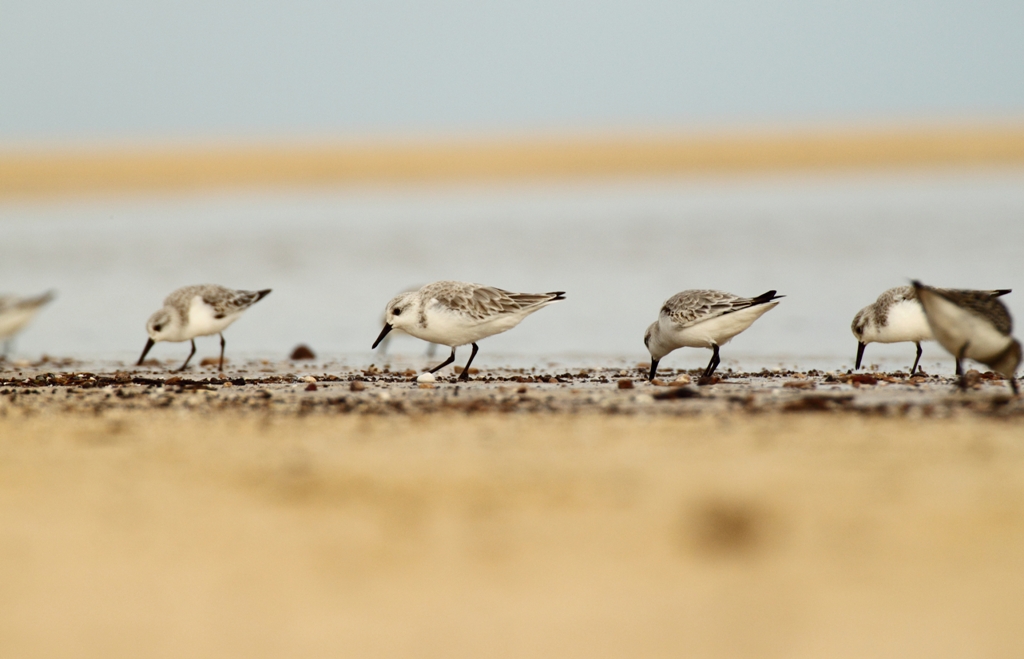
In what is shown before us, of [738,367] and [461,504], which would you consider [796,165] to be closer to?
[738,367]

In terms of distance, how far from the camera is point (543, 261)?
66.0 feet

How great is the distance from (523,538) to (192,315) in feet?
22.1

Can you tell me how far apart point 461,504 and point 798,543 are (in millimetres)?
1471

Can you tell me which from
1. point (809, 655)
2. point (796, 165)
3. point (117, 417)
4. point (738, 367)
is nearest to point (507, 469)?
point (809, 655)

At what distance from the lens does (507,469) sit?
16.9 feet

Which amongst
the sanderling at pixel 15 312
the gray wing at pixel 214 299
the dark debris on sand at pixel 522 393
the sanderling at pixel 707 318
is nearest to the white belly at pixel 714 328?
the sanderling at pixel 707 318

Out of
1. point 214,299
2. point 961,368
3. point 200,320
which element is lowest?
point 961,368

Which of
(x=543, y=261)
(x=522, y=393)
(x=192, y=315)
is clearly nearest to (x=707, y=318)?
(x=522, y=393)

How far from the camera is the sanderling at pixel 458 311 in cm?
909

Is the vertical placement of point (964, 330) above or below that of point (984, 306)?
below

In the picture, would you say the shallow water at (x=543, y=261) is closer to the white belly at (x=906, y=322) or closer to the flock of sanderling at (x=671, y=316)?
the white belly at (x=906, y=322)

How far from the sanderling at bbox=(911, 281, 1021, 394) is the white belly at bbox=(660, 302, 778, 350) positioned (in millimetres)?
1649

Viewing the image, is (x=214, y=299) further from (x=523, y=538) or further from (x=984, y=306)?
(x=984, y=306)

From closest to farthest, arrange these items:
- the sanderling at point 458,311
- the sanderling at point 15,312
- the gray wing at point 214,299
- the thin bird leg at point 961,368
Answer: the thin bird leg at point 961,368 < the sanderling at point 458,311 < the gray wing at point 214,299 < the sanderling at point 15,312
